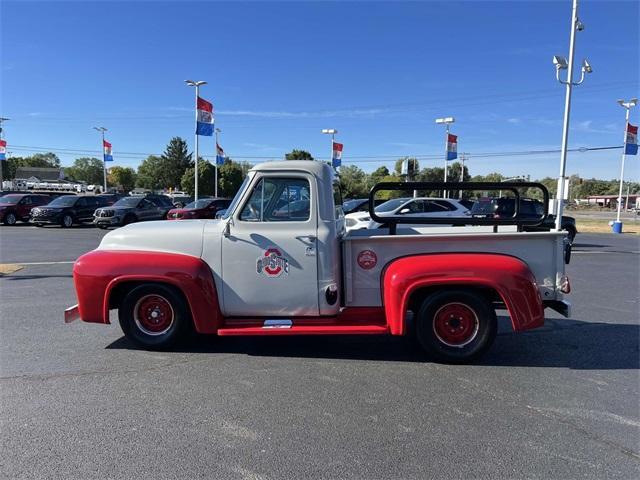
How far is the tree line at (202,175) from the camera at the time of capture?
7106 cm

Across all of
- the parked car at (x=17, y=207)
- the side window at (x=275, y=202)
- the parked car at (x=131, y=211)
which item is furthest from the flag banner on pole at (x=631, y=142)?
the parked car at (x=17, y=207)

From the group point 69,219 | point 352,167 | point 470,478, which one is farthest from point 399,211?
point 352,167

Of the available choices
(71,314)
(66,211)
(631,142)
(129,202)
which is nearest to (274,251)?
(71,314)

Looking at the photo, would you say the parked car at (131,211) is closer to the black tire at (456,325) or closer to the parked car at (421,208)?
the parked car at (421,208)

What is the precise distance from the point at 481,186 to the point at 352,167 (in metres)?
96.6

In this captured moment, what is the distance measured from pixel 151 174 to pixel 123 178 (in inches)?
788

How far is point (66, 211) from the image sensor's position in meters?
23.2

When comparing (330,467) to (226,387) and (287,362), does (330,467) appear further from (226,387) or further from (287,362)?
(287,362)

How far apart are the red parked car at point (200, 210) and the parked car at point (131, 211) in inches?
99.6

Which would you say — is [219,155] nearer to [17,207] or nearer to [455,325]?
[17,207]

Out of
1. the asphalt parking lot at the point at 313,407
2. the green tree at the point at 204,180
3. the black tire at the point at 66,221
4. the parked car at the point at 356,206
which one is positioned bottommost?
the asphalt parking lot at the point at 313,407

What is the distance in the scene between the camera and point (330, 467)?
115 inches

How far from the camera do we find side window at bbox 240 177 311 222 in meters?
4.75

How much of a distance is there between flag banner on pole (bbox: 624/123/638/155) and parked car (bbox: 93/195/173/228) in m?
26.5
